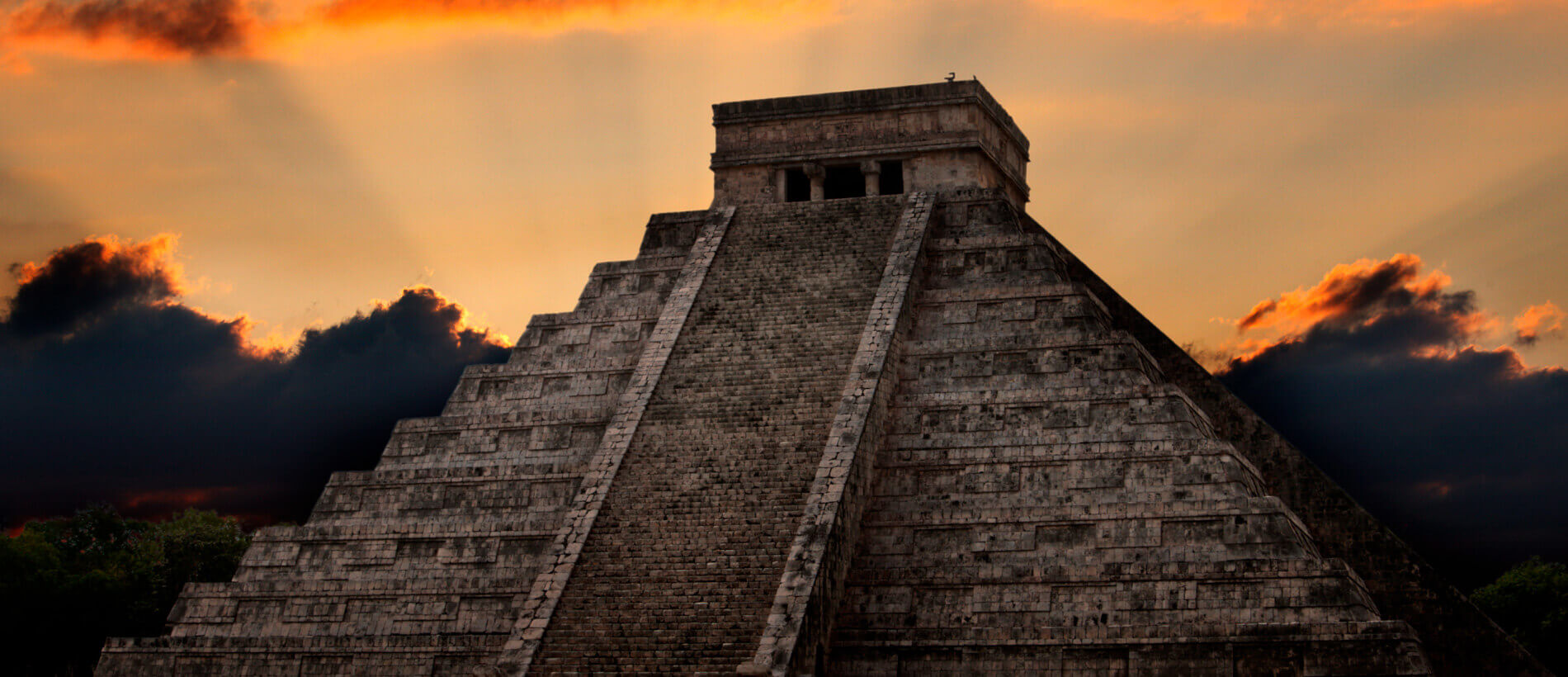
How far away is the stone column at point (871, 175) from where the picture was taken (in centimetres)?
2772

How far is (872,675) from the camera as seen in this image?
1906 centimetres

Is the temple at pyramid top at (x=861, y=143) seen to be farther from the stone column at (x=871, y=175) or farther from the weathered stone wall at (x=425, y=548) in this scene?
the weathered stone wall at (x=425, y=548)

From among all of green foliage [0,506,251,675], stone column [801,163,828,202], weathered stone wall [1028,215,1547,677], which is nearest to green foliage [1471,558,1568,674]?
weathered stone wall [1028,215,1547,677]

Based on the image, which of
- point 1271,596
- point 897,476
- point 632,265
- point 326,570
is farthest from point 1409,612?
point 326,570

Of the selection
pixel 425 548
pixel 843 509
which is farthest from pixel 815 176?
pixel 425 548

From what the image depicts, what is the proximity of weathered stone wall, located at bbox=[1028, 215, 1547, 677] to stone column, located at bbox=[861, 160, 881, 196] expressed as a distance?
18.5ft

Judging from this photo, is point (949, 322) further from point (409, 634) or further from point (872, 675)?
point (409, 634)

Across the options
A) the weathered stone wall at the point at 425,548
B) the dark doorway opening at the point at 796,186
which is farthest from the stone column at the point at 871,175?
the weathered stone wall at the point at 425,548

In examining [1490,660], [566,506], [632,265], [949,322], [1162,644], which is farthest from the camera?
[632,265]

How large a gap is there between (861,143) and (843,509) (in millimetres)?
9826

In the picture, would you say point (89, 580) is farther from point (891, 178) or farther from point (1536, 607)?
point (1536, 607)

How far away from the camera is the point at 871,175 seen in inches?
1097

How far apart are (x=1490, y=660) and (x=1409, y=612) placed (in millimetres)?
1180

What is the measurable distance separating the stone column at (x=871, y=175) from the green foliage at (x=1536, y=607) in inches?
532
